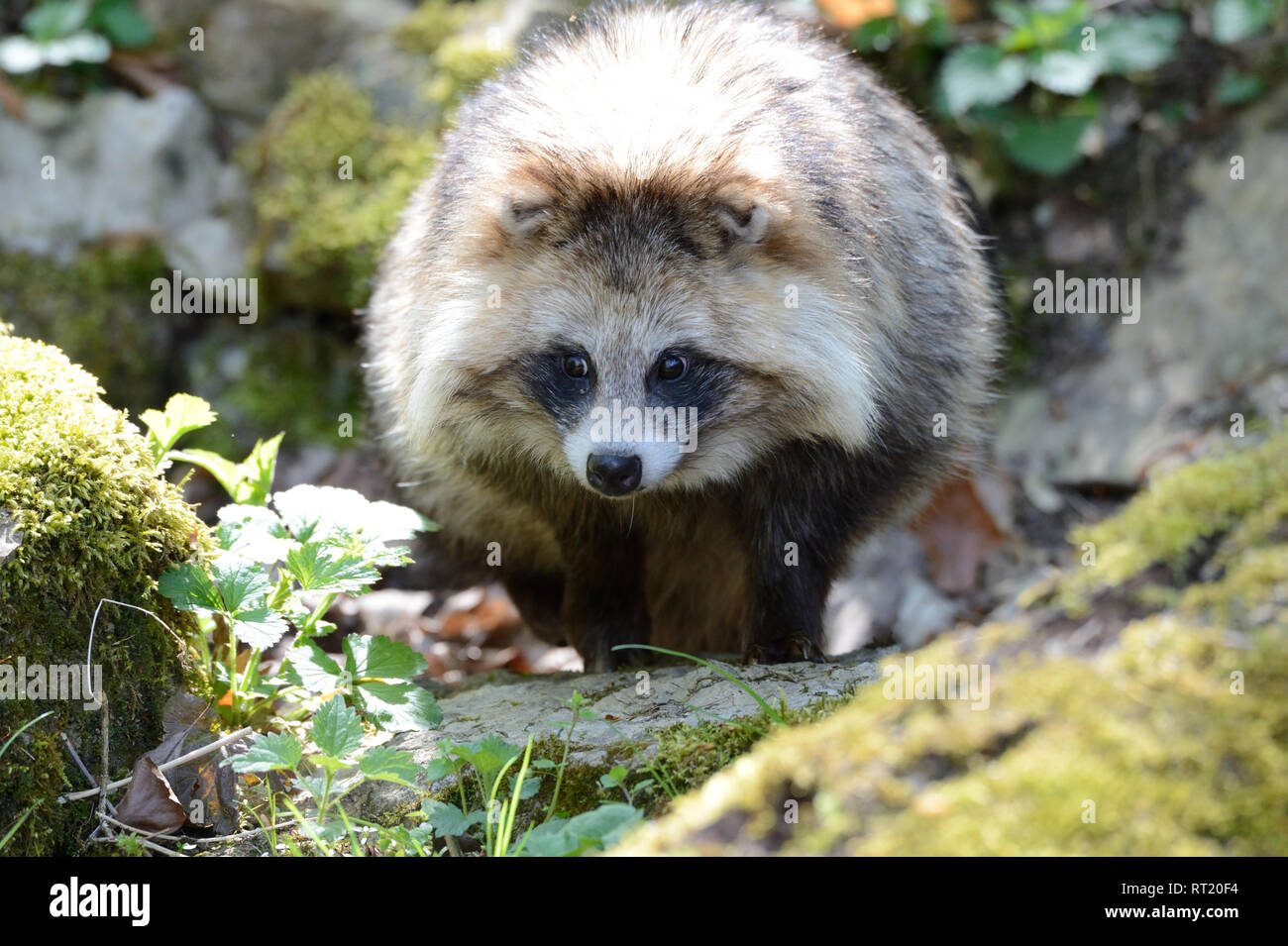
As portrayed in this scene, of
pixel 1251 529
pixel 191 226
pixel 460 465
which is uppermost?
pixel 191 226

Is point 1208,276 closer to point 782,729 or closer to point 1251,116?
point 1251,116

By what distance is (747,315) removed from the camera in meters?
4.02

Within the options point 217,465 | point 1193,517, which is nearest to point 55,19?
point 217,465

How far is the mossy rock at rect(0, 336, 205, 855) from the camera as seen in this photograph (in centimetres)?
325

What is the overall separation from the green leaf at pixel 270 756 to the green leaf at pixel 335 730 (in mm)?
67

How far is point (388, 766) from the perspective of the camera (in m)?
3.21

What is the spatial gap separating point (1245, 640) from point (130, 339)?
692cm

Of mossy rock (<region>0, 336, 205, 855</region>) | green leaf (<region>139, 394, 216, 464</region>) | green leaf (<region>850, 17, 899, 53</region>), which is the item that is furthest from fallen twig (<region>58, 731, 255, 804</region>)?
green leaf (<region>850, 17, 899, 53</region>)

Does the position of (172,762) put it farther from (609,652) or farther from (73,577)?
(609,652)

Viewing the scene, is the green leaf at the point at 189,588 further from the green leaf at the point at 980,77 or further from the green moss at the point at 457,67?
the green leaf at the point at 980,77

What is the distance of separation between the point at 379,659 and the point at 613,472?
36.1 inches
